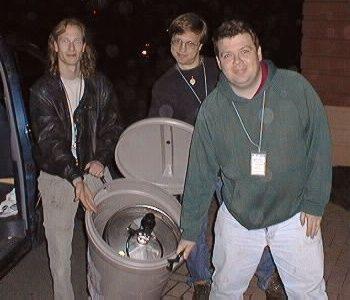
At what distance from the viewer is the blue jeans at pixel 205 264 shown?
3.77 metres

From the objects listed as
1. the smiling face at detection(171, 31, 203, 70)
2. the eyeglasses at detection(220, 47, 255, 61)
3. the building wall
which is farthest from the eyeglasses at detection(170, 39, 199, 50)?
the building wall

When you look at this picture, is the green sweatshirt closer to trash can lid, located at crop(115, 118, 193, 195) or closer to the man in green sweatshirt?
the man in green sweatshirt

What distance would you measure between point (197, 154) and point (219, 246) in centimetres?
53

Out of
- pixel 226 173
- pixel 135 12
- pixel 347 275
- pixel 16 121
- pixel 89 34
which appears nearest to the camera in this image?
pixel 226 173

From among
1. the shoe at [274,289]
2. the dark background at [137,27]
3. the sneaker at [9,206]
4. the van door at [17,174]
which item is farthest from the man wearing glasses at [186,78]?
the dark background at [137,27]

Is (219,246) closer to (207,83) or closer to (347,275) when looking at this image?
(207,83)

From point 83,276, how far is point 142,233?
1375mm

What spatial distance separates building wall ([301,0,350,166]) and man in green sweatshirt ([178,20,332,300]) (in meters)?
3.46

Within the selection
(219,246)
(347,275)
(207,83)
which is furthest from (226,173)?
(347,275)

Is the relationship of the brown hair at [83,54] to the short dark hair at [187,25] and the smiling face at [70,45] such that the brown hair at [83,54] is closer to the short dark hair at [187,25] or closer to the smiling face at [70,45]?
the smiling face at [70,45]

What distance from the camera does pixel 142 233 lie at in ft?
10.7

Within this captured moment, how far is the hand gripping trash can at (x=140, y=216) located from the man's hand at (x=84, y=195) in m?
0.04

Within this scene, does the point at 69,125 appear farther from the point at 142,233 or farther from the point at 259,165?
the point at 259,165

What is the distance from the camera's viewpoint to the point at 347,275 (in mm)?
4305
